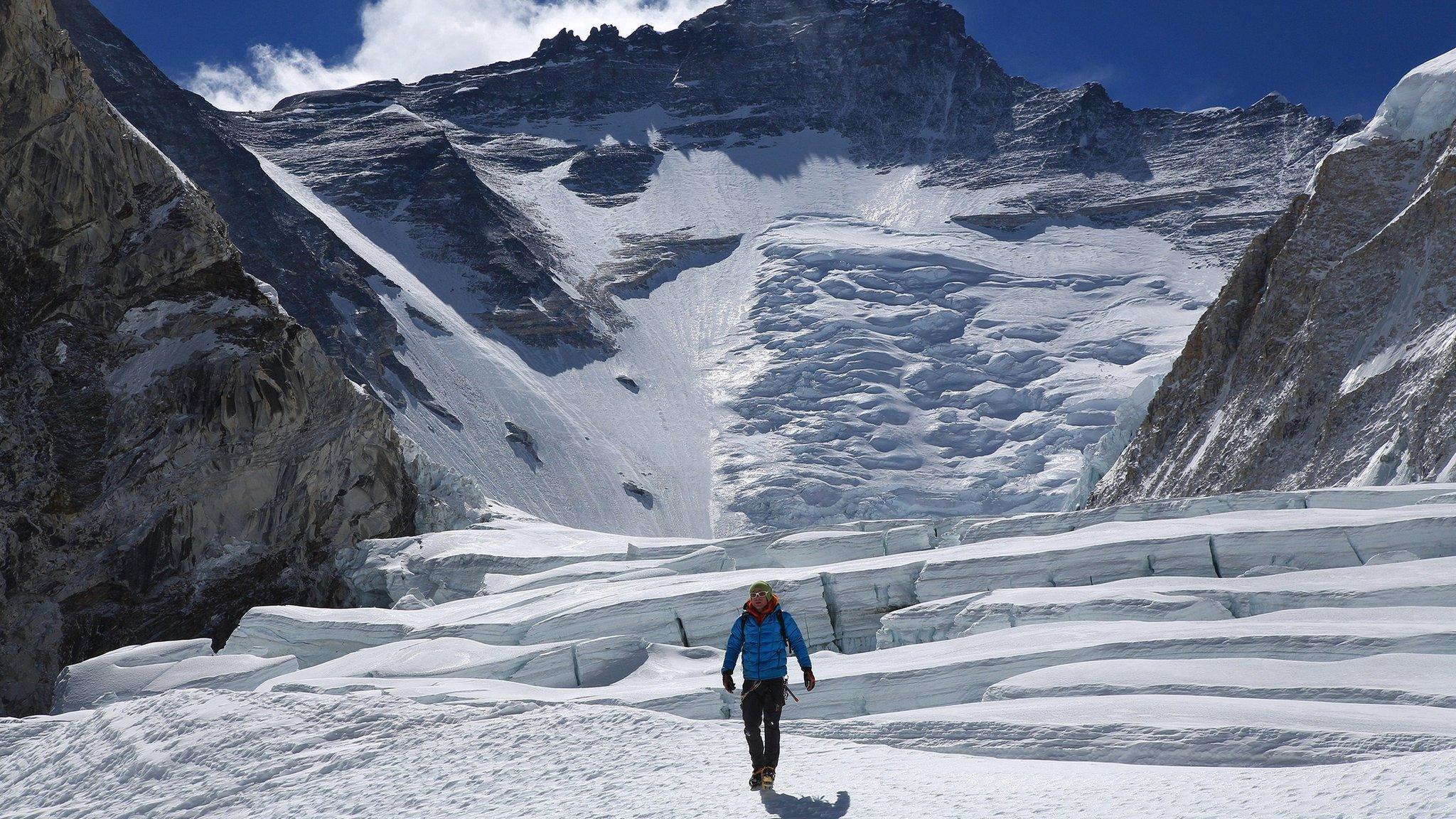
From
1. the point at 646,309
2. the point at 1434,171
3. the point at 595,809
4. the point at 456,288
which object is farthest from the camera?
the point at 646,309

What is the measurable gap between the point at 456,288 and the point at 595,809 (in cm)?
9876

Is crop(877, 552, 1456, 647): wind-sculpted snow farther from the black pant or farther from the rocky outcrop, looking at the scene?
the rocky outcrop

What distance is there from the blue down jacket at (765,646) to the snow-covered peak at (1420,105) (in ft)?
89.4

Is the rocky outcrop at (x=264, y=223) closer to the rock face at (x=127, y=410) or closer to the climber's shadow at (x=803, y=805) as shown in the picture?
the rock face at (x=127, y=410)

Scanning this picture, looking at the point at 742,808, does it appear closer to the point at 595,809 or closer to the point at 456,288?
the point at 595,809

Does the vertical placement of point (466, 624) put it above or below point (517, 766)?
above

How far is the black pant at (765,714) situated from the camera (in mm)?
8367

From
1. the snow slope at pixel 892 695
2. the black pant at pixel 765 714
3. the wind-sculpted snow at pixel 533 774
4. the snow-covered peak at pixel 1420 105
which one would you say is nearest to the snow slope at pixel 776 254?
the snow-covered peak at pixel 1420 105

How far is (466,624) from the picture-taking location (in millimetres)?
16469

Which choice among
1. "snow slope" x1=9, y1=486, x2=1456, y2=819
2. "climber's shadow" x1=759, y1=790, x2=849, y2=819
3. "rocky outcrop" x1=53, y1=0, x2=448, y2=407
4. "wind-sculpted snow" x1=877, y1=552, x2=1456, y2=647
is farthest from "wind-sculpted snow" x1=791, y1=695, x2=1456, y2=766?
"rocky outcrop" x1=53, y1=0, x2=448, y2=407

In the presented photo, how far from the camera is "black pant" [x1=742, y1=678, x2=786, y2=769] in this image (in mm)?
8367

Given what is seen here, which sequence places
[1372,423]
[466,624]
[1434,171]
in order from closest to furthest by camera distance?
[466,624] → [1372,423] → [1434,171]

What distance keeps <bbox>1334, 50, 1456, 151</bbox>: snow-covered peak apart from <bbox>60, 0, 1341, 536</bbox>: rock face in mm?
14343

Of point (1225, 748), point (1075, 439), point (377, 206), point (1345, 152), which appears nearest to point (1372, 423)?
point (1345, 152)
